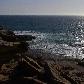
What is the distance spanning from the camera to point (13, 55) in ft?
76.0

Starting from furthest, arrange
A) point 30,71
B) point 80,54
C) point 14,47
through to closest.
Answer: point 80,54 → point 14,47 → point 30,71

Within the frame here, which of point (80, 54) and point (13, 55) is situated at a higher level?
point (13, 55)

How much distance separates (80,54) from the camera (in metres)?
69.6

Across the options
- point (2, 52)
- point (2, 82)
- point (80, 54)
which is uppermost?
point (2, 52)

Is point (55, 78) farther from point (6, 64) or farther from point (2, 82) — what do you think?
point (6, 64)

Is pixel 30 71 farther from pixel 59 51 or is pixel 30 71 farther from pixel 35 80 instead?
pixel 59 51

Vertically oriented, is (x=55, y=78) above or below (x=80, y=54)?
above

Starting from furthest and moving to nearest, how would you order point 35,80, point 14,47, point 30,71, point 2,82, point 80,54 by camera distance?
point 80,54 < point 14,47 < point 30,71 < point 2,82 < point 35,80

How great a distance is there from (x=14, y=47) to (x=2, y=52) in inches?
47.7

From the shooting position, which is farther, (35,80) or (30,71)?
(30,71)

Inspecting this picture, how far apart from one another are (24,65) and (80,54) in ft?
162

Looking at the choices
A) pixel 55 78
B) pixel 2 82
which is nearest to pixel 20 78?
pixel 2 82

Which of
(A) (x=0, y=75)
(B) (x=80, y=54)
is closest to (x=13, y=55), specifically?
(A) (x=0, y=75)

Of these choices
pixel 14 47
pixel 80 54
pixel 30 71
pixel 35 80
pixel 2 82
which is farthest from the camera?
pixel 80 54
